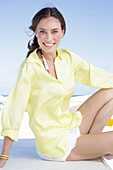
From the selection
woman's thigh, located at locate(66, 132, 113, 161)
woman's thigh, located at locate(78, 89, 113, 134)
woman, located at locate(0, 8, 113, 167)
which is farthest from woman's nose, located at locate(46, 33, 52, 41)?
woman's thigh, located at locate(66, 132, 113, 161)

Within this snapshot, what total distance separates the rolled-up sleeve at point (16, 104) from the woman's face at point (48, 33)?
0.64 ft

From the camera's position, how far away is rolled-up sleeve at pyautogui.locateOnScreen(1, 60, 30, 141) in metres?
1.76

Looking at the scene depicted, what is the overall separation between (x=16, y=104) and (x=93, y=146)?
1.76ft

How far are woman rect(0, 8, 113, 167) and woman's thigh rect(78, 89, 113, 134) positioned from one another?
1.1 inches

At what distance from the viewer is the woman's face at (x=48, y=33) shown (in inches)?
73.3

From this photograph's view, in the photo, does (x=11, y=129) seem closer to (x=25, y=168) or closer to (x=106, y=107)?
(x=25, y=168)

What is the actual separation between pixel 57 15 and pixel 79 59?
1.16 ft

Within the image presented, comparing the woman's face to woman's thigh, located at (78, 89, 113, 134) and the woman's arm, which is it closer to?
woman's thigh, located at (78, 89, 113, 134)

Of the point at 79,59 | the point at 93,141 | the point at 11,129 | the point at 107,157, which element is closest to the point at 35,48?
the point at 79,59

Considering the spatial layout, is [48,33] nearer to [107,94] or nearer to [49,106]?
[49,106]

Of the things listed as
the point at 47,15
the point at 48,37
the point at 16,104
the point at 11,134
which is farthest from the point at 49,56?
the point at 11,134

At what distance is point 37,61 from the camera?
1842 millimetres

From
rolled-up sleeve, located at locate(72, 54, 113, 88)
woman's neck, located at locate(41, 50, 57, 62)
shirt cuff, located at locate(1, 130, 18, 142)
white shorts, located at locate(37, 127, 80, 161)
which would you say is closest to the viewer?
shirt cuff, located at locate(1, 130, 18, 142)

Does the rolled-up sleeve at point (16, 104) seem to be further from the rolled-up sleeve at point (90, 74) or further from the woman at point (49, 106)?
the rolled-up sleeve at point (90, 74)
